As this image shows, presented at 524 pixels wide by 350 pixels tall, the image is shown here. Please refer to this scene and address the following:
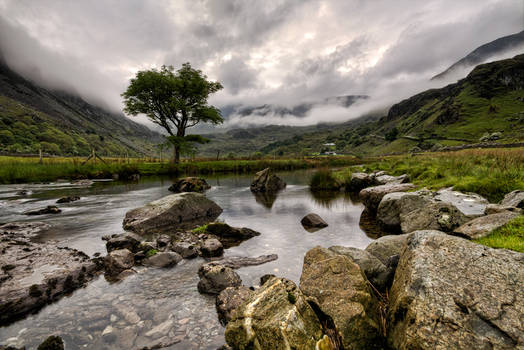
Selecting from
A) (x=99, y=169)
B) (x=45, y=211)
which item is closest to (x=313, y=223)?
(x=45, y=211)

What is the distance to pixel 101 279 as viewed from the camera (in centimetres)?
672

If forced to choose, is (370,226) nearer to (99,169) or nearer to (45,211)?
(45,211)

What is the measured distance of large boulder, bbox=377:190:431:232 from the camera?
32.0 feet

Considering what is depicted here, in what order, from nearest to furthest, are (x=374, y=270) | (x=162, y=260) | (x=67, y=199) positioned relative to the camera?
1. (x=374, y=270)
2. (x=162, y=260)
3. (x=67, y=199)

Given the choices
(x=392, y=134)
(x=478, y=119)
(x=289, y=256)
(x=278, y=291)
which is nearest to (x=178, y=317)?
(x=278, y=291)

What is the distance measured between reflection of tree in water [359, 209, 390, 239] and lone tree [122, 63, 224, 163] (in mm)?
37622

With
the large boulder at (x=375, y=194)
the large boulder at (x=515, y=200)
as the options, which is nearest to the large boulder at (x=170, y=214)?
the large boulder at (x=375, y=194)

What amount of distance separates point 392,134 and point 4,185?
225814mm

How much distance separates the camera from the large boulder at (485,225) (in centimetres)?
601

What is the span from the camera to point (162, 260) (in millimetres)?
7766

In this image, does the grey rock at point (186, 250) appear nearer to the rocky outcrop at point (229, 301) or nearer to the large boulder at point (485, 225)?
the rocky outcrop at point (229, 301)

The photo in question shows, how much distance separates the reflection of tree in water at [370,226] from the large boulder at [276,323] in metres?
7.95

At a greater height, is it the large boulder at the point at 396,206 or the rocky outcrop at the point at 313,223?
the large boulder at the point at 396,206

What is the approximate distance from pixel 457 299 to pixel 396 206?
26.0 feet
